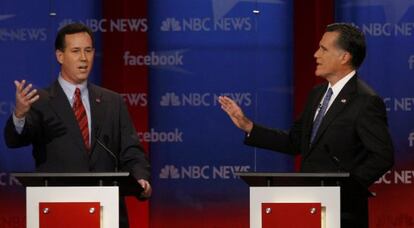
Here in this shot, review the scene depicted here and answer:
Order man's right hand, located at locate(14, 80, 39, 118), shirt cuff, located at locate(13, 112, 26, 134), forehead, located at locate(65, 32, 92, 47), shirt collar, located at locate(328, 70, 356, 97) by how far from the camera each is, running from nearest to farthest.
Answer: man's right hand, located at locate(14, 80, 39, 118) → shirt cuff, located at locate(13, 112, 26, 134) → shirt collar, located at locate(328, 70, 356, 97) → forehead, located at locate(65, 32, 92, 47)

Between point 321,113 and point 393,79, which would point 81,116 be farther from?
point 393,79

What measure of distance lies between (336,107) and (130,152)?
3.44 ft

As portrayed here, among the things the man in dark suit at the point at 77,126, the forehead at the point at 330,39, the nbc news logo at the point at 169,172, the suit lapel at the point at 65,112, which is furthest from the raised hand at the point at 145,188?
the nbc news logo at the point at 169,172

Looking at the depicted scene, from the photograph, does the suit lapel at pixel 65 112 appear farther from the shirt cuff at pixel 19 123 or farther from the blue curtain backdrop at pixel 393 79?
the blue curtain backdrop at pixel 393 79

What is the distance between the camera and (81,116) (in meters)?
4.84

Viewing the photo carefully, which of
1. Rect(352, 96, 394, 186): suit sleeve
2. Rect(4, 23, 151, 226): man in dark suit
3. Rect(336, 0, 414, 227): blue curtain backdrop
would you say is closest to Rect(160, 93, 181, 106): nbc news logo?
Rect(336, 0, 414, 227): blue curtain backdrop

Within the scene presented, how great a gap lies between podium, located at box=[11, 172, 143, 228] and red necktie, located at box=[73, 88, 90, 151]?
69cm

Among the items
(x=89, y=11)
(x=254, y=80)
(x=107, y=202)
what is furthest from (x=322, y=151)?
(x=89, y=11)

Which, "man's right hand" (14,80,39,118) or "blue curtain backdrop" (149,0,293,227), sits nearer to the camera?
"man's right hand" (14,80,39,118)

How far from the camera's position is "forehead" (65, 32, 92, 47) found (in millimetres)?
4953

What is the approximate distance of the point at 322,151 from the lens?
4664 millimetres

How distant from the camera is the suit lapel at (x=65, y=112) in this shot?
4.77 m

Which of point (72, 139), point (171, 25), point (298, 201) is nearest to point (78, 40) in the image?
point (72, 139)

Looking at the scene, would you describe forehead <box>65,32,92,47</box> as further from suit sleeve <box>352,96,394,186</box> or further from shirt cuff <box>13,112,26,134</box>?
suit sleeve <box>352,96,394,186</box>
